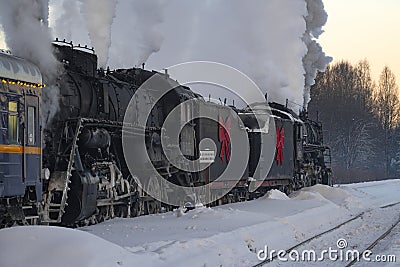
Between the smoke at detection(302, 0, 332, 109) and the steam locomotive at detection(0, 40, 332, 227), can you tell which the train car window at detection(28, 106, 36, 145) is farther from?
the smoke at detection(302, 0, 332, 109)

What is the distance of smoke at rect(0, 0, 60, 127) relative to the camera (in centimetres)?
1133

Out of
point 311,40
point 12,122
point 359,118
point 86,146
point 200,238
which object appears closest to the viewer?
point 12,122

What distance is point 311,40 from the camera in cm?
3669

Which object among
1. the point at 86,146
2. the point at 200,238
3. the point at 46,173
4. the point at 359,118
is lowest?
the point at 200,238

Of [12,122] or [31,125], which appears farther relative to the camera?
[31,125]

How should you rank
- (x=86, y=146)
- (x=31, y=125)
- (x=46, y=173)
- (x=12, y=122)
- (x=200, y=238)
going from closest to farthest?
(x=12, y=122) < (x=31, y=125) < (x=200, y=238) < (x=46, y=173) < (x=86, y=146)

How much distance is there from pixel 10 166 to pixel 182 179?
8.41 m

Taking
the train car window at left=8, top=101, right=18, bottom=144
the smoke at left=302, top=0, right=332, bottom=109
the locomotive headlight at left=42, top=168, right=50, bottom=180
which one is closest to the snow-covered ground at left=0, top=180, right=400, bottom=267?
the locomotive headlight at left=42, top=168, right=50, bottom=180

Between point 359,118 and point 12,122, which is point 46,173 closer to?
point 12,122

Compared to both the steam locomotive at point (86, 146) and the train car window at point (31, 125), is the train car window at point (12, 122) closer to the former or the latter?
the steam locomotive at point (86, 146)

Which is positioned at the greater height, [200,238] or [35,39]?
[35,39]

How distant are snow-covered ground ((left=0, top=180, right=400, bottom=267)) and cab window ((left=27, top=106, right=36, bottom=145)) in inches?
78.2

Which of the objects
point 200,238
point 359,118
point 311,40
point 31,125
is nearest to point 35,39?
point 31,125

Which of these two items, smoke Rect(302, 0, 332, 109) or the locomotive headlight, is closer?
the locomotive headlight
